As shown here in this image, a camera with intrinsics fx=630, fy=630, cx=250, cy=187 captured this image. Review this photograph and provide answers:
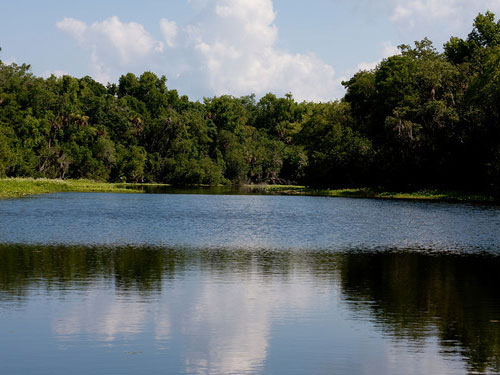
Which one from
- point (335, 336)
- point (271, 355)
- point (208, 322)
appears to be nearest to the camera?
point (271, 355)

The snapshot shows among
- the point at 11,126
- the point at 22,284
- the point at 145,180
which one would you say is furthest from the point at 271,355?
the point at 145,180

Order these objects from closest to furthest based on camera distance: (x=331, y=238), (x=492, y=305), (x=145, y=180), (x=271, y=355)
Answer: (x=271, y=355) → (x=492, y=305) → (x=331, y=238) → (x=145, y=180)

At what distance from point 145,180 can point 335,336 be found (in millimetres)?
128457

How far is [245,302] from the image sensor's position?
57.1ft

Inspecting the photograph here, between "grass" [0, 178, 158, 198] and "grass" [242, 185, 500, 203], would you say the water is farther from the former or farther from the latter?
"grass" [0, 178, 158, 198]

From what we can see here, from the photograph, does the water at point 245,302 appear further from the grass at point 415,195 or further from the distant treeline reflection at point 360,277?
the grass at point 415,195

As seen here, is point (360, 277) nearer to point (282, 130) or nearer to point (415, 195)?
point (415, 195)

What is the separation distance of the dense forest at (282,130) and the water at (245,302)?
147 feet

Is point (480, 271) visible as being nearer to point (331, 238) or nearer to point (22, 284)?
point (331, 238)

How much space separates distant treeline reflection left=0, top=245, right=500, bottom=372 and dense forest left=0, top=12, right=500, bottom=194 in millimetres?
46672

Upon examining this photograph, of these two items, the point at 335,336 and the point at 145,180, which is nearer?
the point at 335,336

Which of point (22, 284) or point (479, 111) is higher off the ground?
point (479, 111)

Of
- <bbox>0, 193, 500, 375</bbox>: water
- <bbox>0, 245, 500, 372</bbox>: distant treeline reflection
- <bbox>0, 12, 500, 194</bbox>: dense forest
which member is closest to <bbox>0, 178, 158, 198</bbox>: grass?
<bbox>0, 12, 500, 194</bbox>: dense forest

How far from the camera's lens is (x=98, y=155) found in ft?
411
